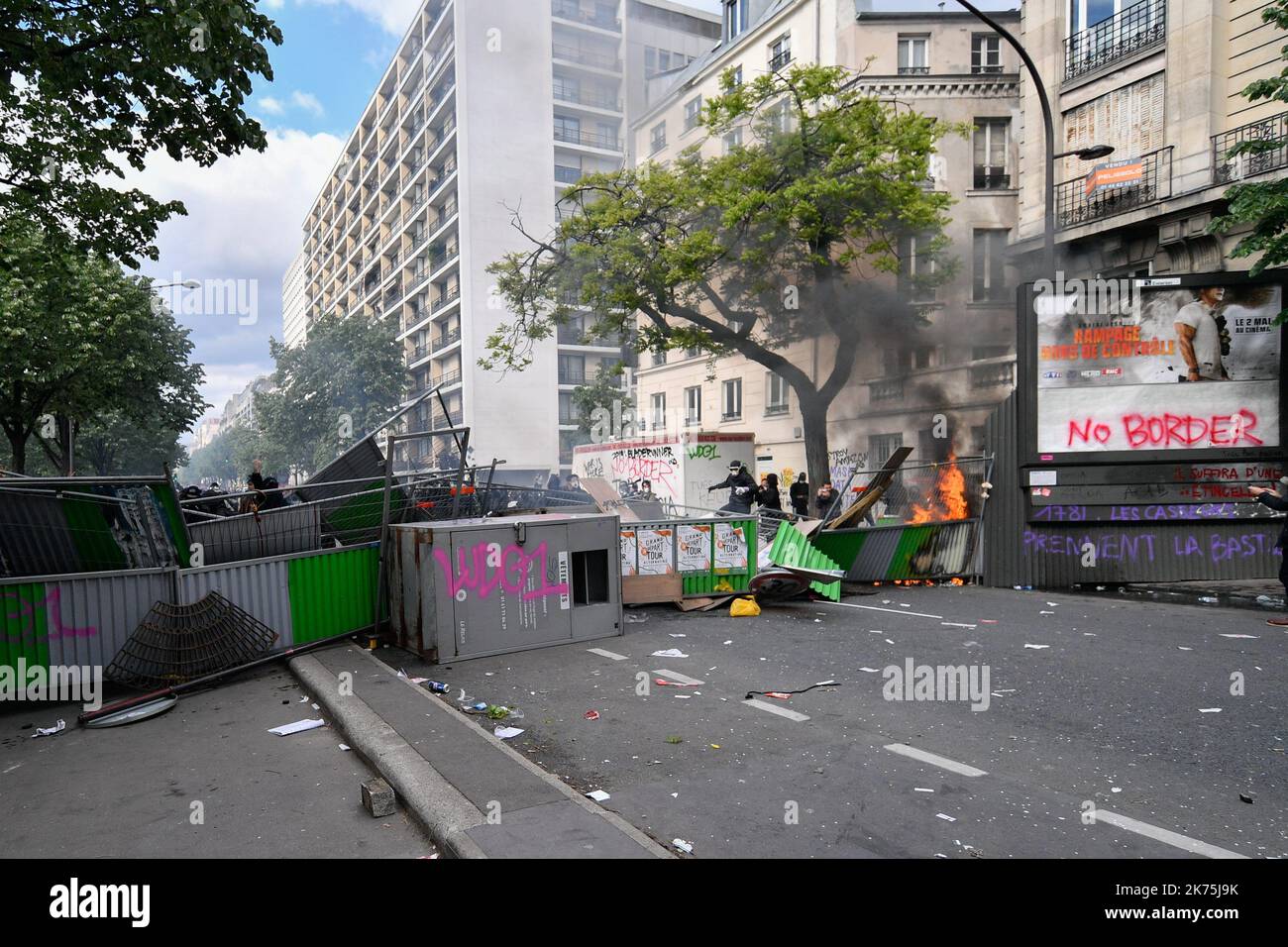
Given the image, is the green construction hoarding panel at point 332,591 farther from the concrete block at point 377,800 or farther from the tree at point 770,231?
the tree at point 770,231

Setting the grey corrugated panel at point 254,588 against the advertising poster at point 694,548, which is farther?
the advertising poster at point 694,548

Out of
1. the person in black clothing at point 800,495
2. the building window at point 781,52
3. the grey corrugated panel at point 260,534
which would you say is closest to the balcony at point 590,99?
the building window at point 781,52

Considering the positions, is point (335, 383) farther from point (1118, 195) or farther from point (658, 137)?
point (1118, 195)

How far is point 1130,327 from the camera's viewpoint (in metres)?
10.9

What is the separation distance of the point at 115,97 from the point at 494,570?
5841 millimetres

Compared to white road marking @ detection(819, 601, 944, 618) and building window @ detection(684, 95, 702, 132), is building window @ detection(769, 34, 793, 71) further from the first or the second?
white road marking @ detection(819, 601, 944, 618)

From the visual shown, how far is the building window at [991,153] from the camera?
2364cm

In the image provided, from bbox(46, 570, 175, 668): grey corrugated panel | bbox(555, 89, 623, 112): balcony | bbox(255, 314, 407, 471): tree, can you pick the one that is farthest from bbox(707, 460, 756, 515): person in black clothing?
bbox(555, 89, 623, 112): balcony

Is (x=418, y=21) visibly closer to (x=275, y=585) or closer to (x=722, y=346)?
(x=722, y=346)

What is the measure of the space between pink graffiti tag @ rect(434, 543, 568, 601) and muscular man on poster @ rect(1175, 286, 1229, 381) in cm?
926

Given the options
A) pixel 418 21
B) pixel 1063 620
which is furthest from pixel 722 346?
pixel 418 21

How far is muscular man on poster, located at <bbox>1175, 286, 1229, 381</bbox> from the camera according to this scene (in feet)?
35.1

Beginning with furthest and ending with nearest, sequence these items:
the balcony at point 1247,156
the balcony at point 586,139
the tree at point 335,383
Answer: the balcony at point 586,139 < the tree at point 335,383 < the balcony at point 1247,156

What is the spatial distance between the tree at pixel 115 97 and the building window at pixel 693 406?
26.0 metres
